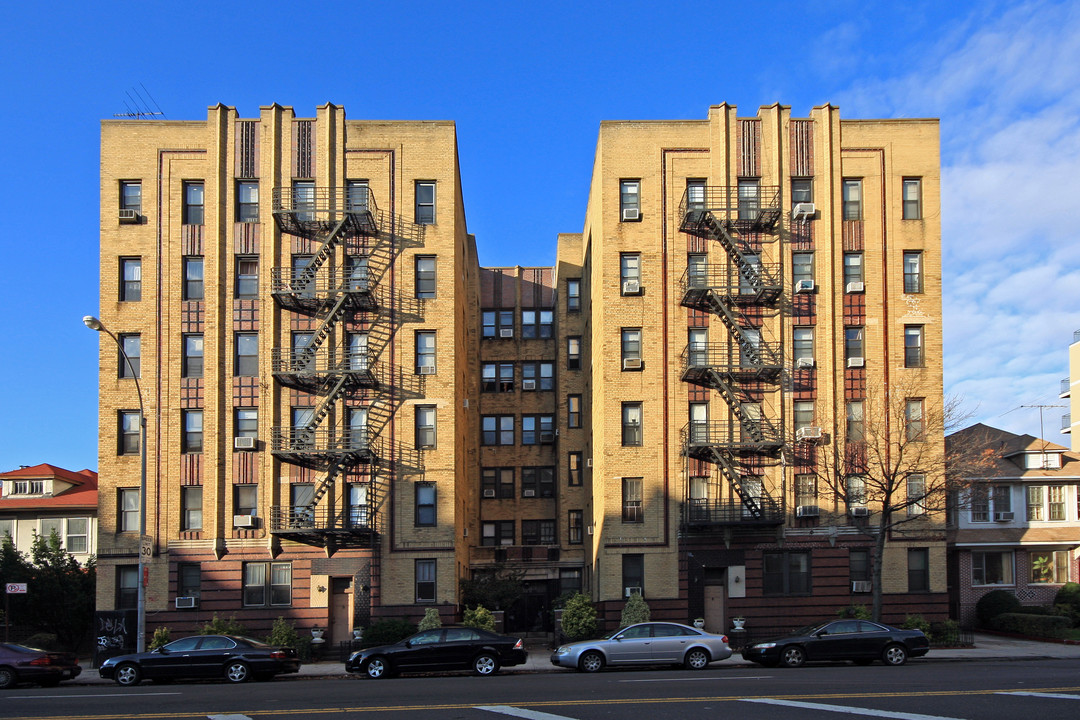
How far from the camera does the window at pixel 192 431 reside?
124 feet

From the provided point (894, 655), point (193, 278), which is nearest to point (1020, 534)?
point (894, 655)

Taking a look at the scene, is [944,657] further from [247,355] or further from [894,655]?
[247,355]

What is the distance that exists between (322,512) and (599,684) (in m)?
17.8

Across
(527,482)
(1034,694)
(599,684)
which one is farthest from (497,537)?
(1034,694)

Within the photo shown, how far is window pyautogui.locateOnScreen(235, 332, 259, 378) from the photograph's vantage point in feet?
126

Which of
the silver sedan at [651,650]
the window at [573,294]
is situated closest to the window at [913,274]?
the window at [573,294]

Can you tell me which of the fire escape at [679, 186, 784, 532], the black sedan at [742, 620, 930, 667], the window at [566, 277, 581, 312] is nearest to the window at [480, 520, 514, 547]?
the window at [566, 277, 581, 312]

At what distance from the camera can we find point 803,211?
38875mm

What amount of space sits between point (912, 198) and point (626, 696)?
27201mm

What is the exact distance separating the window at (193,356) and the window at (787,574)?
22440 millimetres

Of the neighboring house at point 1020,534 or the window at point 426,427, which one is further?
the neighboring house at point 1020,534

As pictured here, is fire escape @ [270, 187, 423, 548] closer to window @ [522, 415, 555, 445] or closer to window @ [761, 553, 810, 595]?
window @ [761, 553, 810, 595]

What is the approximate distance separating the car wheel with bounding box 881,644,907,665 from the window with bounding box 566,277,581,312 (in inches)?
1095

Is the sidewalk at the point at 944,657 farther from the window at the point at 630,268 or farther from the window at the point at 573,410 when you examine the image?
the window at the point at 573,410
